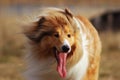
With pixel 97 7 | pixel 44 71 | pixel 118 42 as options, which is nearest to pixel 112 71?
pixel 118 42

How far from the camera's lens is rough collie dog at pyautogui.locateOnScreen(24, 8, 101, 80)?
761 cm

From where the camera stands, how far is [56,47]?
7.54 meters

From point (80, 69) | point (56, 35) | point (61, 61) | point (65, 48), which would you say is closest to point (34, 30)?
point (56, 35)

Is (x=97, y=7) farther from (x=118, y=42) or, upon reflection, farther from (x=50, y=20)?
(x=50, y=20)

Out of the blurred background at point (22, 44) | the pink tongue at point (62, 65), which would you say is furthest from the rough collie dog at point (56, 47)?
the blurred background at point (22, 44)

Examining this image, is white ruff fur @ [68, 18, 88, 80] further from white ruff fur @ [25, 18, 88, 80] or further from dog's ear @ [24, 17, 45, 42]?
dog's ear @ [24, 17, 45, 42]

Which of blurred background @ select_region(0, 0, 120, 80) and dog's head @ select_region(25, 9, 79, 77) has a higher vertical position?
dog's head @ select_region(25, 9, 79, 77)

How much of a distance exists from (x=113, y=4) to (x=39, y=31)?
944 inches

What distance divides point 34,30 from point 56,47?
62 cm

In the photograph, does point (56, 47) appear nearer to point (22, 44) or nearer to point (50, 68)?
point (50, 68)

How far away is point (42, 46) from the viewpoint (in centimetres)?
776

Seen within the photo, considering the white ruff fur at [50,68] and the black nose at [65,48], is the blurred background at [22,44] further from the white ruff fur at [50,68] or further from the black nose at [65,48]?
the black nose at [65,48]

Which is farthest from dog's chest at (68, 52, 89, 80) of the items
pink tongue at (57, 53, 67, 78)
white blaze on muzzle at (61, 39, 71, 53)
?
white blaze on muzzle at (61, 39, 71, 53)

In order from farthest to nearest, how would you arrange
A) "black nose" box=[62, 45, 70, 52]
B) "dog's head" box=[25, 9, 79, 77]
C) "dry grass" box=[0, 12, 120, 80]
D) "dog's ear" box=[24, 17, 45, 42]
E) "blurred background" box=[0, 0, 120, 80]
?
"dry grass" box=[0, 12, 120, 80] → "blurred background" box=[0, 0, 120, 80] → "dog's ear" box=[24, 17, 45, 42] → "dog's head" box=[25, 9, 79, 77] → "black nose" box=[62, 45, 70, 52]
